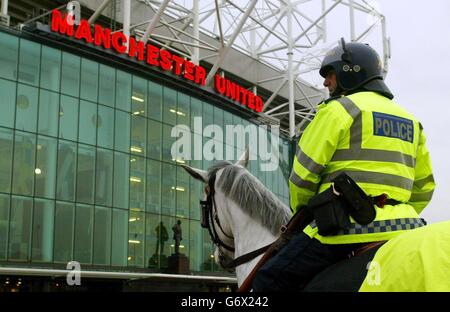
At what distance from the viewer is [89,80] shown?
29.2m

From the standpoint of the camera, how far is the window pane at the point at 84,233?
27.4 meters

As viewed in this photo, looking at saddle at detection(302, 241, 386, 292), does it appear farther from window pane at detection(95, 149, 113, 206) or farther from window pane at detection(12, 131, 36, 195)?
window pane at detection(95, 149, 113, 206)

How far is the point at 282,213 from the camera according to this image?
5074 millimetres

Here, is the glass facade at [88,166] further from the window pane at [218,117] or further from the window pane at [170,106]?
the window pane at [218,117]

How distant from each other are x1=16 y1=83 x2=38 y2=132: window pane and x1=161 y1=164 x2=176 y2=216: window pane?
7.77 meters

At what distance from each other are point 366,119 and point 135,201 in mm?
26923

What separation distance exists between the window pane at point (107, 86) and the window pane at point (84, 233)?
5182 mm

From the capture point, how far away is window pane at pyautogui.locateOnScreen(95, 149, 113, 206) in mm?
28703

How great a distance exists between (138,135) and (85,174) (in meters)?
3.87

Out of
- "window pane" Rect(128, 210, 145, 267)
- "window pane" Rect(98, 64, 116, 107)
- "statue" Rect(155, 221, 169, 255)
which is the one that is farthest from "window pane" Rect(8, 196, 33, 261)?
"statue" Rect(155, 221, 169, 255)

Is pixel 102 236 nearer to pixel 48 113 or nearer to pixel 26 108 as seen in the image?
pixel 48 113

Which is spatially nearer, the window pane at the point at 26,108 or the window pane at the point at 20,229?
the window pane at the point at 20,229

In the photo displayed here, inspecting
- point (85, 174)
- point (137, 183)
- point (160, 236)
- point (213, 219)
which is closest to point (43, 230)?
point (85, 174)

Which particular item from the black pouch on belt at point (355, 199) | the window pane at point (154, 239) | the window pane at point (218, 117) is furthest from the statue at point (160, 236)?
the black pouch on belt at point (355, 199)
